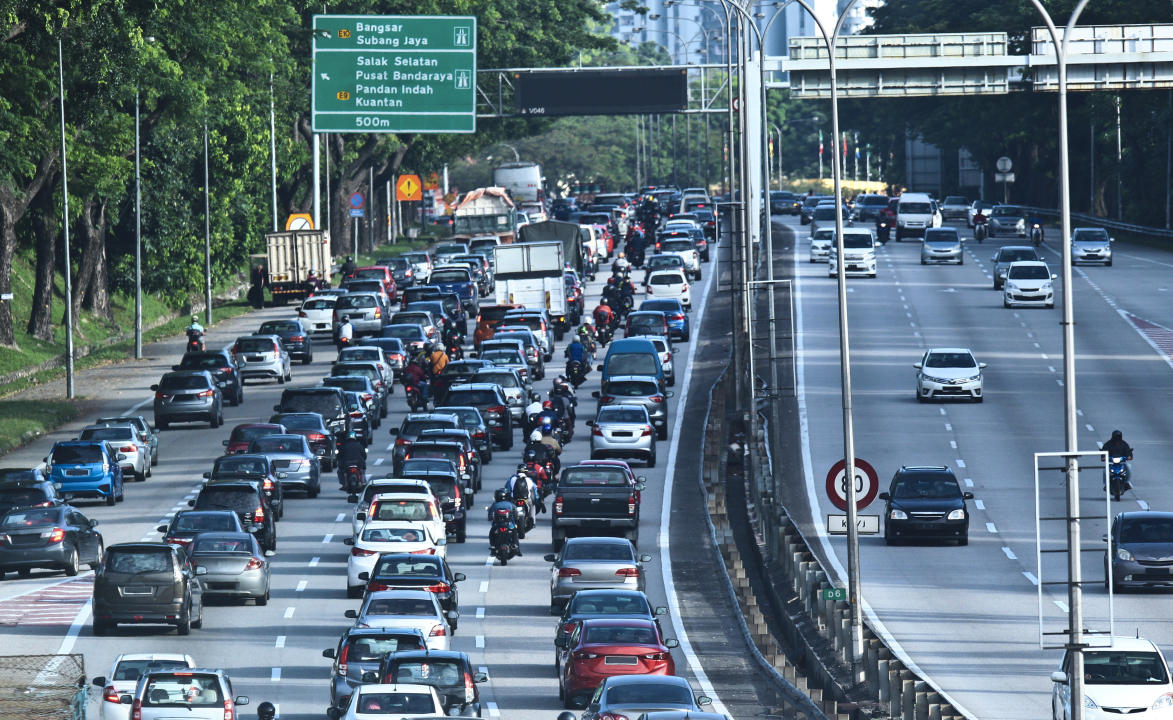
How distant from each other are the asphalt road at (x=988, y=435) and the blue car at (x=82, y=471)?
47.5 ft

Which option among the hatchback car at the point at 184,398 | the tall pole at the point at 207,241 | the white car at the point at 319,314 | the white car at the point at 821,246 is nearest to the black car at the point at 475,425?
the hatchback car at the point at 184,398

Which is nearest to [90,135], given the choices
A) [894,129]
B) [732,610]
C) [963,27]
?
[732,610]

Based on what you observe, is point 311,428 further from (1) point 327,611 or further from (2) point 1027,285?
(2) point 1027,285

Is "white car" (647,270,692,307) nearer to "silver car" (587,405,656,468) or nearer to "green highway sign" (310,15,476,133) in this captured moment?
"green highway sign" (310,15,476,133)

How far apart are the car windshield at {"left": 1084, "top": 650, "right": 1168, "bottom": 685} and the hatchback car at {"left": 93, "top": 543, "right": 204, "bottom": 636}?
13.7 m

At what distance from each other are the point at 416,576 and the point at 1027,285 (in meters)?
47.4

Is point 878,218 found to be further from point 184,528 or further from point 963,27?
point 184,528

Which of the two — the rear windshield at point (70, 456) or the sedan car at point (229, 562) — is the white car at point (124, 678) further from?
the rear windshield at point (70, 456)

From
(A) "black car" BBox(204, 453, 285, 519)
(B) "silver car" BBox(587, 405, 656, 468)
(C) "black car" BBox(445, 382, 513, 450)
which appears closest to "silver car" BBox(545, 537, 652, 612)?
(A) "black car" BBox(204, 453, 285, 519)

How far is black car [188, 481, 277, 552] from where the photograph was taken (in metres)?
A: 38.9

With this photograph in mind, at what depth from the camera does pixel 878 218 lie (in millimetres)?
109500

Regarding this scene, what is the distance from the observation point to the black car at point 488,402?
51438mm

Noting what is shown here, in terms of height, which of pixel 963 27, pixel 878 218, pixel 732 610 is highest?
pixel 963 27

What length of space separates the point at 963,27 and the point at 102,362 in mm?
60542
